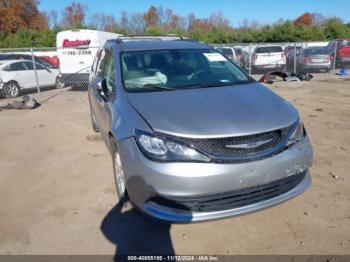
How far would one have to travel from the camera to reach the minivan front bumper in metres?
2.67

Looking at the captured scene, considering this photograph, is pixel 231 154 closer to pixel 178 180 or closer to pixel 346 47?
pixel 178 180

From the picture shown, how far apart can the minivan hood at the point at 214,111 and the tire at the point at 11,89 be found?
10.3 metres

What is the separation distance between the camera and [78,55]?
13.4m

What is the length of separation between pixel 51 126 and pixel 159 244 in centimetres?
530

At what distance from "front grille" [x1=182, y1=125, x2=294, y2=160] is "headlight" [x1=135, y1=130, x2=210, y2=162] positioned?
57mm

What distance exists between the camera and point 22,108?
965 cm

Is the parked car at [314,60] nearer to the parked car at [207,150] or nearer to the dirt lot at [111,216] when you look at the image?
the dirt lot at [111,216]

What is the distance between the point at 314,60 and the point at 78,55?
39.2 feet

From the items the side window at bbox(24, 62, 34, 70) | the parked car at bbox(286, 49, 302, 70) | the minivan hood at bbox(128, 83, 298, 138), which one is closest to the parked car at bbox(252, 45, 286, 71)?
the parked car at bbox(286, 49, 302, 70)

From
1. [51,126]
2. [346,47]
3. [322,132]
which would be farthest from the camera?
[346,47]

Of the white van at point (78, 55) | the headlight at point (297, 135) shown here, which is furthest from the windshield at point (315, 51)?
the headlight at point (297, 135)

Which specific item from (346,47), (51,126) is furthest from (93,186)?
(346,47)

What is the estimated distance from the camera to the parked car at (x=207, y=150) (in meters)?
2.71

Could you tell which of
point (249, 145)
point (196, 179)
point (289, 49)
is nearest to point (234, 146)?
point (249, 145)
